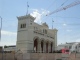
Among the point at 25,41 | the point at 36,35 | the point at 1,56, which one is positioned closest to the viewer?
the point at 1,56

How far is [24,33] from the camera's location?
225ft

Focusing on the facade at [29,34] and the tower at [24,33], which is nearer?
the tower at [24,33]

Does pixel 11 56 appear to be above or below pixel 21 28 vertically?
below

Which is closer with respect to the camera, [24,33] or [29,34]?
[29,34]

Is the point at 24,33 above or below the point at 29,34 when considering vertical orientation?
above

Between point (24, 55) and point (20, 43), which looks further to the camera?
point (20, 43)

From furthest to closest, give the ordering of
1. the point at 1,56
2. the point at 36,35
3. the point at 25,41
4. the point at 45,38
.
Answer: the point at 45,38
the point at 36,35
the point at 25,41
the point at 1,56

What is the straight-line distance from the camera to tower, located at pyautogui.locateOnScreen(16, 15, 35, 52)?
219 ft

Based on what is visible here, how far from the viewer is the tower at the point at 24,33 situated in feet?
219

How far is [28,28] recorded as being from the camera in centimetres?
6794

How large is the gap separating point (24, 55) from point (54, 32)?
153 ft

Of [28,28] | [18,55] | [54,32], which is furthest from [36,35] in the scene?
[18,55]

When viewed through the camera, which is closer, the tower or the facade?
the tower

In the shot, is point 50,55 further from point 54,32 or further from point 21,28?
point 54,32
